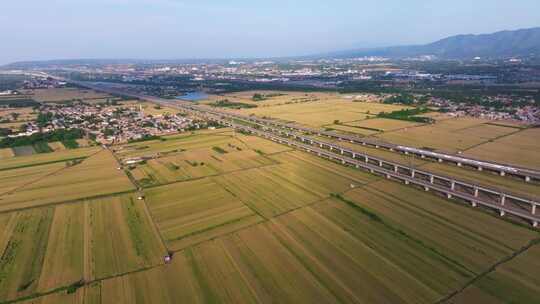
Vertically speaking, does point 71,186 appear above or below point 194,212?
above

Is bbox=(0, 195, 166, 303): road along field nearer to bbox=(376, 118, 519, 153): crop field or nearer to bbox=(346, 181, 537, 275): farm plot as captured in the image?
bbox=(346, 181, 537, 275): farm plot

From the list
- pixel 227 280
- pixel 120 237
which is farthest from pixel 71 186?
pixel 227 280

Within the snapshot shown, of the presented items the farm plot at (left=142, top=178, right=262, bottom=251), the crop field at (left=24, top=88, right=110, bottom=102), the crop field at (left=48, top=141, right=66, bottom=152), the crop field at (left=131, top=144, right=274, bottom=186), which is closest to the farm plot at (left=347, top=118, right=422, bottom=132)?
the crop field at (left=131, top=144, right=274, bottom=186)

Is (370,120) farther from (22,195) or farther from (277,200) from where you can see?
(22,195)

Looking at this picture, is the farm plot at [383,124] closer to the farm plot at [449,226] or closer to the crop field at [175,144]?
the crop field at [175,144]

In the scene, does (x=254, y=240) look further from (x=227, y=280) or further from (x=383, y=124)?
(x=383, y=124)

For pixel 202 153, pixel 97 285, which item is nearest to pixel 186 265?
pixel 97 285
